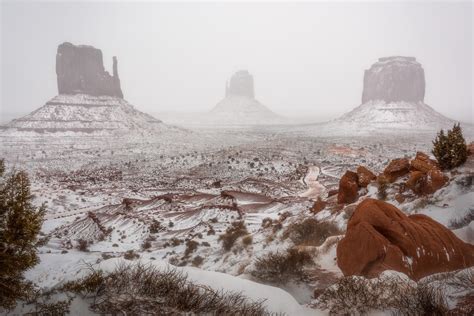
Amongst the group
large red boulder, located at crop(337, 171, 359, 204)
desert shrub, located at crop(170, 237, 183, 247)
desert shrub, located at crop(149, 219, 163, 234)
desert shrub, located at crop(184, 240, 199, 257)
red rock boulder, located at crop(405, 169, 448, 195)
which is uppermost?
red rock boulder, located at crop(405, 169, 448, 195)

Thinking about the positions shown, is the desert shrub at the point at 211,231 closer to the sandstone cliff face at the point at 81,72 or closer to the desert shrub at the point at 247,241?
the desert shrub at the point at 247,241

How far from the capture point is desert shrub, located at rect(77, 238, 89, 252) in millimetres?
14734

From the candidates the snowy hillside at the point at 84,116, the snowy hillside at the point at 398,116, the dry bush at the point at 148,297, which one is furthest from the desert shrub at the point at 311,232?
the snowy hillside at the point at 398,116

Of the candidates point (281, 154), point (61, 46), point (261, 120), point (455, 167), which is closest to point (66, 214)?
point (455, 167)

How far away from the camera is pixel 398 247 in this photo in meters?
6.57

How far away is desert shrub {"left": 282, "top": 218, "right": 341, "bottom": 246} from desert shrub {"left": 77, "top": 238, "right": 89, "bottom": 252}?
10687 mm

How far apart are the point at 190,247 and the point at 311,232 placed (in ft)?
19.8

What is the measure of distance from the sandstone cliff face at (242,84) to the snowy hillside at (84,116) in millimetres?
83948

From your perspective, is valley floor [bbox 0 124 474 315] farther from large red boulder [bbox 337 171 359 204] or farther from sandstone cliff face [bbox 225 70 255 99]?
sandstone cliff face [bbox 225 70 255 99]

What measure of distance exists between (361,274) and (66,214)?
22909mm

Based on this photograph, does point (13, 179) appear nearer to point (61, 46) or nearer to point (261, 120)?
point (61, 46)

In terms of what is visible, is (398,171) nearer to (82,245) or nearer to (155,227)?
(155,227)

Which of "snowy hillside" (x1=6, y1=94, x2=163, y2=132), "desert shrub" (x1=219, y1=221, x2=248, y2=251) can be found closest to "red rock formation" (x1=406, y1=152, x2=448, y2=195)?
"desert shrub" (x1=219, y1=221, x2=248, y2=251)

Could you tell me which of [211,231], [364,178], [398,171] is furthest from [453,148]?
[211,231]
